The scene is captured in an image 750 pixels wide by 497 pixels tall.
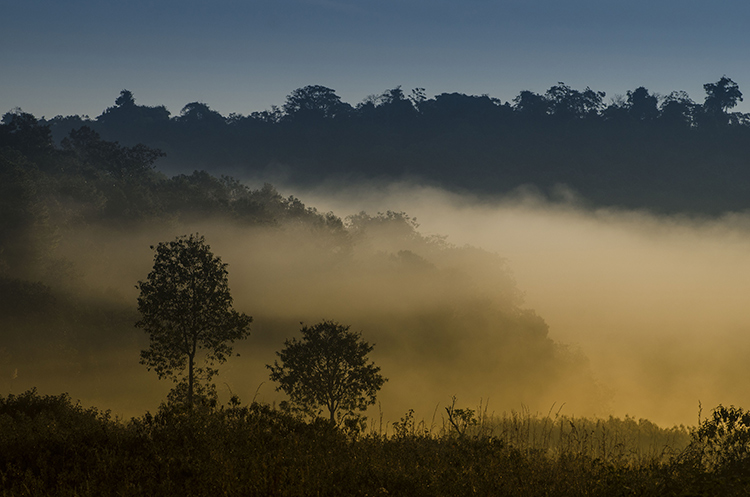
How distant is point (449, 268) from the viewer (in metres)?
132

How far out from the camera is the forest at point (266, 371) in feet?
31.1

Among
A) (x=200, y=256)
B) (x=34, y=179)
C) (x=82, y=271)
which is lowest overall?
(x=200, y=256)

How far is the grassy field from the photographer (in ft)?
28.5

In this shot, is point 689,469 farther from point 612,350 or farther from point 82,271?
point 612,350

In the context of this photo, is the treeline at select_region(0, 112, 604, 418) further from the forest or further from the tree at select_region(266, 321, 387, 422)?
the tree at select_region(266, 321, 387, 422)

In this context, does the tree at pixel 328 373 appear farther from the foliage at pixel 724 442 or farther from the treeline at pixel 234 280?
the treeline at pixel 234 280

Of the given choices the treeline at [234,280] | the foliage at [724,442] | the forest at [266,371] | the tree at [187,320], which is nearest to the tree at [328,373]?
the forest at [266,371]

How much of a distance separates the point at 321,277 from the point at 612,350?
124 m

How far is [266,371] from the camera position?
8006 centimetres

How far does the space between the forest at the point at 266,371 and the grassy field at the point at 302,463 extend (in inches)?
1.8

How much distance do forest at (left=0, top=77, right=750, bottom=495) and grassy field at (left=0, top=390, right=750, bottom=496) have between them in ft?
0.15

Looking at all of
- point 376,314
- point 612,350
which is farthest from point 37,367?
point 612,350

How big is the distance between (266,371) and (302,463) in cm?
7287

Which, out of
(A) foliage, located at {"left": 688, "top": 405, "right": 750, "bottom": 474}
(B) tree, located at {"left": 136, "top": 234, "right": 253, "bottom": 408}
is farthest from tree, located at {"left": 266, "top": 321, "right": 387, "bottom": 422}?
(A) foliage, located at {"left": 688, "top": 405, "right": 750, "bottom": 474}
